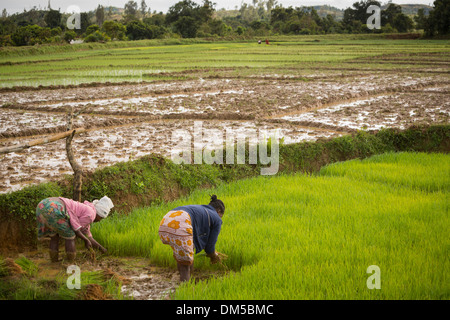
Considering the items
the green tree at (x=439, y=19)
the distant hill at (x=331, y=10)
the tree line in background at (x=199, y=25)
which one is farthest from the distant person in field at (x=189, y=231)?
Answer: the distant hill at (x=331, y=10)

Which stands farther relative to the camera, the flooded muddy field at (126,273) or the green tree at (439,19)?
the green tree at (439,19)

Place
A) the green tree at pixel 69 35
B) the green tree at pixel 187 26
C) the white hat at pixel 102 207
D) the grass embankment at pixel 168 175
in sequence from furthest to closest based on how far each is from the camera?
the green tree at pixel 187 26
the green tree at pixel 69 35
the grass embankment at pixel 168 175
the white hat at pixel 102 207

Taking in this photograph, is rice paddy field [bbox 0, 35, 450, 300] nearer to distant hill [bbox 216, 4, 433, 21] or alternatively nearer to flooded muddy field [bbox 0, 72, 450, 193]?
flooded muddy field [bbox 0, 72, 450, 193]

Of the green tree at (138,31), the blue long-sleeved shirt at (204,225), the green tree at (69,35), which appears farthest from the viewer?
the green tree at (138,31)

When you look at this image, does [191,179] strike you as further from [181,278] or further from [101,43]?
[101,43]

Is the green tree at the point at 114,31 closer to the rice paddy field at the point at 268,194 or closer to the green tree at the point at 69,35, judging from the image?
the green tree at the point at 69,35

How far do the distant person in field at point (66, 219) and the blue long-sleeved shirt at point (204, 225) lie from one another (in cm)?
86

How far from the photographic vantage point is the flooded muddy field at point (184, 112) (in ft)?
20.1

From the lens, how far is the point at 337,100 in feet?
36.0

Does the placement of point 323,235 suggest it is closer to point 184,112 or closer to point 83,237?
point 83,237

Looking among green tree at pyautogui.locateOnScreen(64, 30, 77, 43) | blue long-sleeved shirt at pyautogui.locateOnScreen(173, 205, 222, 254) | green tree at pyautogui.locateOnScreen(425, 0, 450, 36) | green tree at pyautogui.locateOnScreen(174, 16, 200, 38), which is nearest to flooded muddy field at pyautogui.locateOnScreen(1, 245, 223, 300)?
blue long-sleeved shirt at pyautogui.locateOnScreen(173, 205, 222, 254)

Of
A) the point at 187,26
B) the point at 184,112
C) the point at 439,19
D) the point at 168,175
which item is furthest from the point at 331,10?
the point at 168,175

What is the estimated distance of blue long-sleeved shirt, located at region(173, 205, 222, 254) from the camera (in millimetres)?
3109
